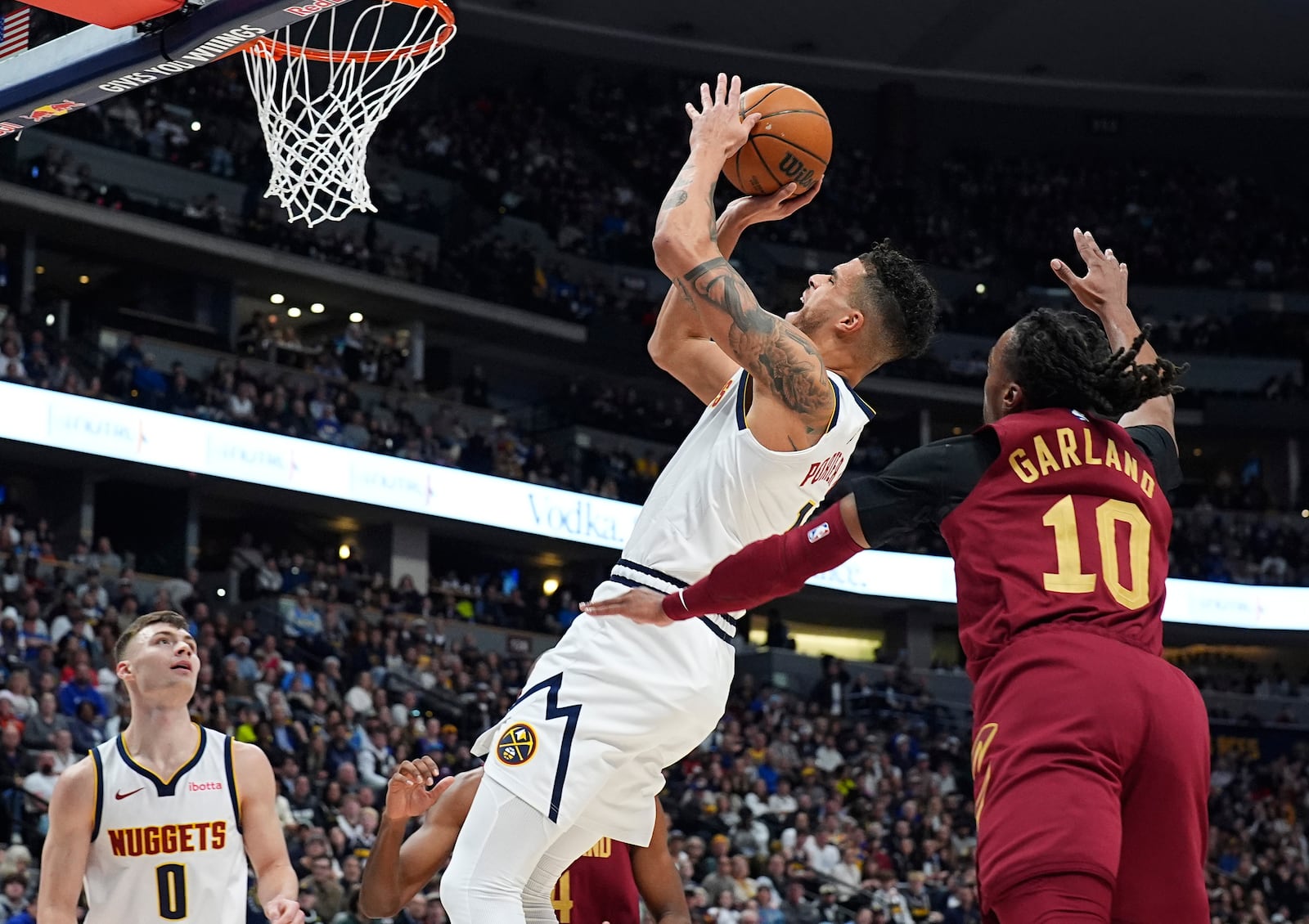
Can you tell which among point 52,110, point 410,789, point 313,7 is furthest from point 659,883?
point 52,110

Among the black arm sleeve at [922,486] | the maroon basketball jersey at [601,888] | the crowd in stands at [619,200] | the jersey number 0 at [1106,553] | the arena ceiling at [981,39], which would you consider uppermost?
the arena ceiling at [981,39]

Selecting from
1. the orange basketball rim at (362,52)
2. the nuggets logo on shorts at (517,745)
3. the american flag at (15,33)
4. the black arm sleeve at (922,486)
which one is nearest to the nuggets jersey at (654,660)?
the nuggets logo on shorts at (517,745)

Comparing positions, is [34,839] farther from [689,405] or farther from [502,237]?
[689,405]

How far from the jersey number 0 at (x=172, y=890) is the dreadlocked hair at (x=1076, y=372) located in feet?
10.7

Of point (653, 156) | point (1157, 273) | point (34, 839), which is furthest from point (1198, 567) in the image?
point (34, 839)

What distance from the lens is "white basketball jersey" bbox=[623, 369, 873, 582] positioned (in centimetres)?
379

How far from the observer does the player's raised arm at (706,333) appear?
4.35 m

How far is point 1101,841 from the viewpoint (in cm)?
269

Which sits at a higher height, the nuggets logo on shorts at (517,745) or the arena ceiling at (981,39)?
the arena ceiling at (981,39)

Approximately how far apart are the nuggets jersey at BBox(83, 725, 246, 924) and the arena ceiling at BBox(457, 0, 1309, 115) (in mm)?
26885

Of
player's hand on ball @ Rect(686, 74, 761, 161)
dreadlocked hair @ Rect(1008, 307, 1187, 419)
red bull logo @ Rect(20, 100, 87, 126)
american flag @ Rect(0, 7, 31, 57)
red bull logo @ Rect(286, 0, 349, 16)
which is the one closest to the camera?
dreadlocked hair @ Rect(1008, 307, 1187, 419)

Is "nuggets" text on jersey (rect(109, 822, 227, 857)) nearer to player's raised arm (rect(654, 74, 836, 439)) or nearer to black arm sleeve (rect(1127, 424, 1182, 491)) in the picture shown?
player's raised arm (rect(654, 74, 836, 439))

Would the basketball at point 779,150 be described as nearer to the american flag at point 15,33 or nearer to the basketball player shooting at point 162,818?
the basketball player shooting at point 162,818

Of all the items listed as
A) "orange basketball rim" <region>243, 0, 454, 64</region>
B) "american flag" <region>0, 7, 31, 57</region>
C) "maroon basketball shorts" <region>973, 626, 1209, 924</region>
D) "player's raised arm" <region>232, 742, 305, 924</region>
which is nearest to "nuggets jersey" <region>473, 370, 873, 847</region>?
"maroon basketball shorts" <region>973, 626, 1209, 924</region>
